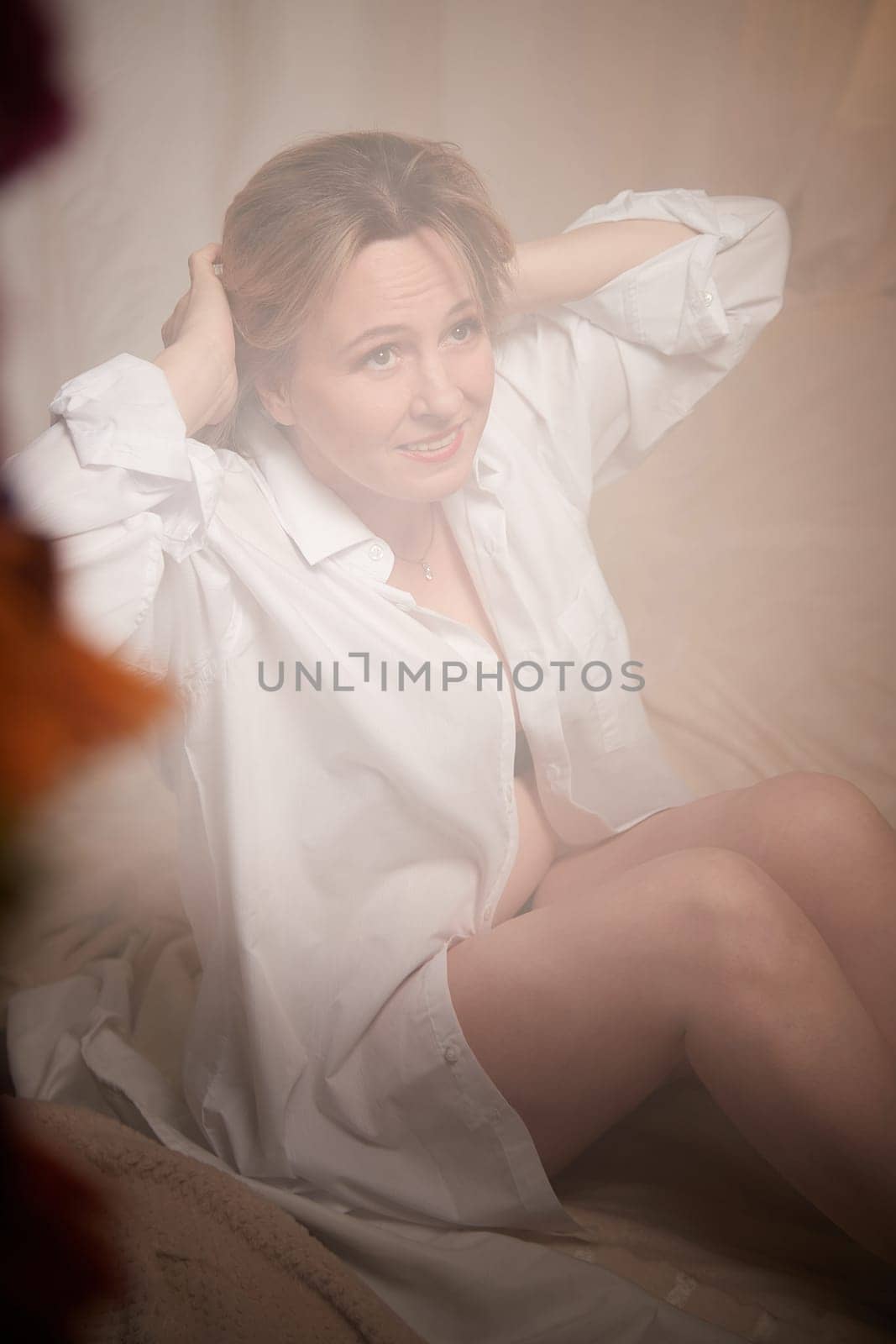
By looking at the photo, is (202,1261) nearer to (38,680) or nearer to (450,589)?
(38,680)

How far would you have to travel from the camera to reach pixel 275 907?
734mm

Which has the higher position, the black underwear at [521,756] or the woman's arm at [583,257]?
the woman's arm at [583,257]

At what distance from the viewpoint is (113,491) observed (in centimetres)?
62

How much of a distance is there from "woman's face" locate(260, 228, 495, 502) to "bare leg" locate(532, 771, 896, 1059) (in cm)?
36

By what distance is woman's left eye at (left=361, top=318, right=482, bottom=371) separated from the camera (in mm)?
696

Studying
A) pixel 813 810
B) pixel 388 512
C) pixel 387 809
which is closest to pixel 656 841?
pixel 813 810

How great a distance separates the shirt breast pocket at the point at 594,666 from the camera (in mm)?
886

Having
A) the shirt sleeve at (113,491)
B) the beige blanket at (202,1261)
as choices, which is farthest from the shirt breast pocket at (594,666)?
the beige blanket at (202,1261)

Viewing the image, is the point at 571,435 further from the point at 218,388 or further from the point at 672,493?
the point at 218,388

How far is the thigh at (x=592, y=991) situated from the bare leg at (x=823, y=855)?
4cm

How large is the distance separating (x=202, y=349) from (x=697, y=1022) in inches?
22.9

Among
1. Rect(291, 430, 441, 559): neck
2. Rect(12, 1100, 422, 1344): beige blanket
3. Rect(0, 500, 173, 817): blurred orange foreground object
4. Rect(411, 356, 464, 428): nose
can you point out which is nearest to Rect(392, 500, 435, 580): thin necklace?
Rect(291, 430, 441, 559): neck

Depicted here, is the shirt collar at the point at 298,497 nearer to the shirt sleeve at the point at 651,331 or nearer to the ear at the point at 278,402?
the ear at the point at 278,402

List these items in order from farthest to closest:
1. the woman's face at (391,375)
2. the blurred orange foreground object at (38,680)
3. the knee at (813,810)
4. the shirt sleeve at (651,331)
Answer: the shirt sleeve at (651,331) < the knee at (813,810) < the woman's face at (391,375) < the blurred orange foreground object at (38,680)
